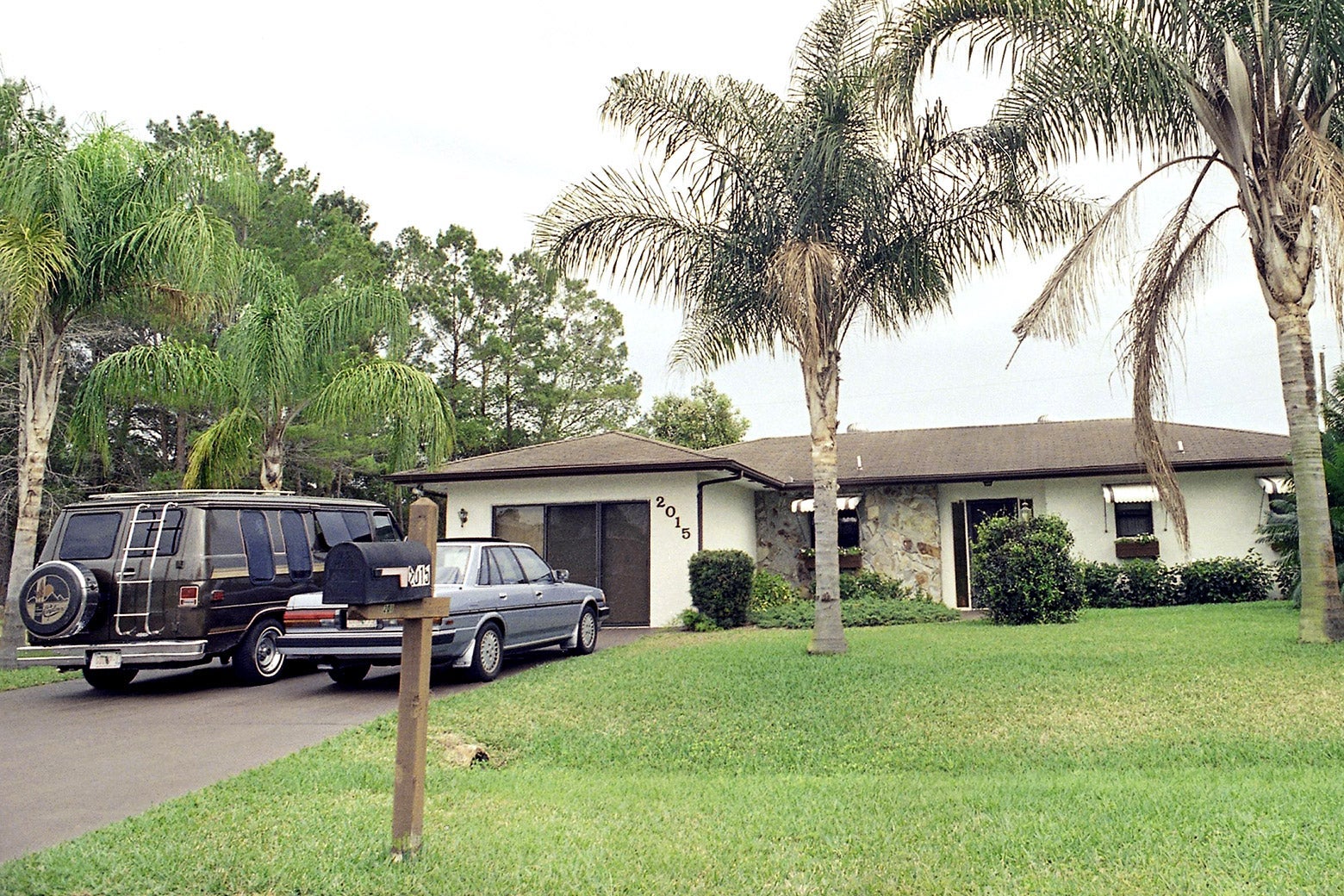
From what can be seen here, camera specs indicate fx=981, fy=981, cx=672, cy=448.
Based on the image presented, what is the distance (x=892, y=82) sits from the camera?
11.1 m

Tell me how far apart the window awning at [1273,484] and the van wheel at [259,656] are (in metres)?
16.2

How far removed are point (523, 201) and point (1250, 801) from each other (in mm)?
10502

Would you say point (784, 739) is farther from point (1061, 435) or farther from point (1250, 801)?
point (1061, 435)

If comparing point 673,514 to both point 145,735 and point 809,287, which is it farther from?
point 145,735

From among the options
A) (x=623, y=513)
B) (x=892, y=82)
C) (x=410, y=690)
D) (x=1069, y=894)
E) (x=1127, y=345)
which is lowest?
(x=1069, y=894)

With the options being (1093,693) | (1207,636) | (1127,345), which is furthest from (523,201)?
(1207,636)

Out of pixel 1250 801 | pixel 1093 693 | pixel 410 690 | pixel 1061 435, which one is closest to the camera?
pixel 410 690

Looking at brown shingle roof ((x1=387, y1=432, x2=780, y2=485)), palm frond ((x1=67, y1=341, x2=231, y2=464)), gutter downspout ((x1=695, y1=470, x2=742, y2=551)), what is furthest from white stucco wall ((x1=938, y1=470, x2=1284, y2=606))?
palm frond ((x1=67, y1=341, x2=231, y2=464))

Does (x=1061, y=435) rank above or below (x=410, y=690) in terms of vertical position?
above

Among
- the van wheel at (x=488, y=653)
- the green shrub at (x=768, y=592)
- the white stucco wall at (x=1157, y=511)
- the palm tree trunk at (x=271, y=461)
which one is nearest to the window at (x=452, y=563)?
the van wheel at (x=488, y=653)

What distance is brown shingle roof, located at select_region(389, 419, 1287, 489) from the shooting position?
17.7 metres

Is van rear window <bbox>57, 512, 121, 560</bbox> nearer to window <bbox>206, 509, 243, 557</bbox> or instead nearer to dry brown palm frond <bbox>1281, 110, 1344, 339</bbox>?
window <bbox>206, 509, 243, 557</bbox>

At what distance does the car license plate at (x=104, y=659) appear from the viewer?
9992 millimetres

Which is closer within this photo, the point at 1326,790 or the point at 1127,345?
the point at 1326,790
